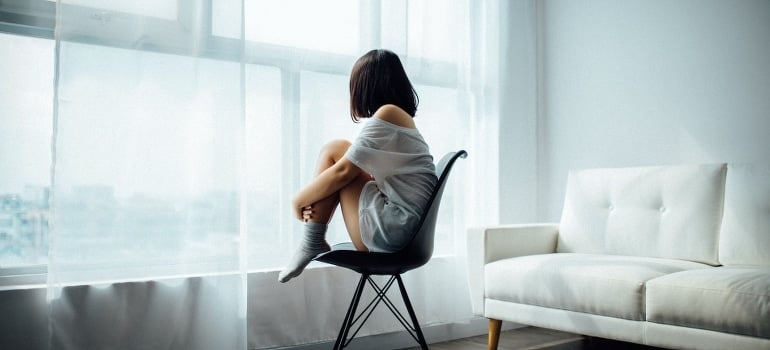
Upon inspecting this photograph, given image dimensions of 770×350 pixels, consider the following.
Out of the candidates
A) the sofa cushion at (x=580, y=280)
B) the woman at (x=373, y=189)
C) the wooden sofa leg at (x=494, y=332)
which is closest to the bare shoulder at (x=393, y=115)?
the woman at (x=373, y=189)

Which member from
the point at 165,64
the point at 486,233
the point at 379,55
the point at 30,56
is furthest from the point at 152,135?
the point at 486,233

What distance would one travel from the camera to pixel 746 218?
7.75 feet

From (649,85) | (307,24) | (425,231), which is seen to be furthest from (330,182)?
(649,85)

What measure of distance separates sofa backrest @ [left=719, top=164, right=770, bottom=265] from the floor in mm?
759

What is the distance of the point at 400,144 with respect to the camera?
6.57ft

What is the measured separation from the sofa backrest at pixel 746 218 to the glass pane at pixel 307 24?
1.66 m

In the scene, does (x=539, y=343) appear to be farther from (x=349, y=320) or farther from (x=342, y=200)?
(x=342, y=200)

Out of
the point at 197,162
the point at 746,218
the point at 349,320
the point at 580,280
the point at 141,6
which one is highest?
the point at 141,6

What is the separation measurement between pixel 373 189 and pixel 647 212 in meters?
1.33

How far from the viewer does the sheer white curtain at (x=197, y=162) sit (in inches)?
84.5

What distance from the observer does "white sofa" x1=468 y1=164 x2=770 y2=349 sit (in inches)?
75.3

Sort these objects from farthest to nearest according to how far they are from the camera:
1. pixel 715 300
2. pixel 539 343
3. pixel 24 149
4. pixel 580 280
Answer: pixel 539 343
pixel 580 280
pixel 24 149
pixel 715 300

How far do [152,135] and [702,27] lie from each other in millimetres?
2423

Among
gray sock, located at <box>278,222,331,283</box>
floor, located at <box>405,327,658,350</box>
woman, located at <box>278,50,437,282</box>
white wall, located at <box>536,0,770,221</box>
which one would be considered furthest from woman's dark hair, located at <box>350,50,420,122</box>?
white wall, located at <box>536,0,770,221</box>
